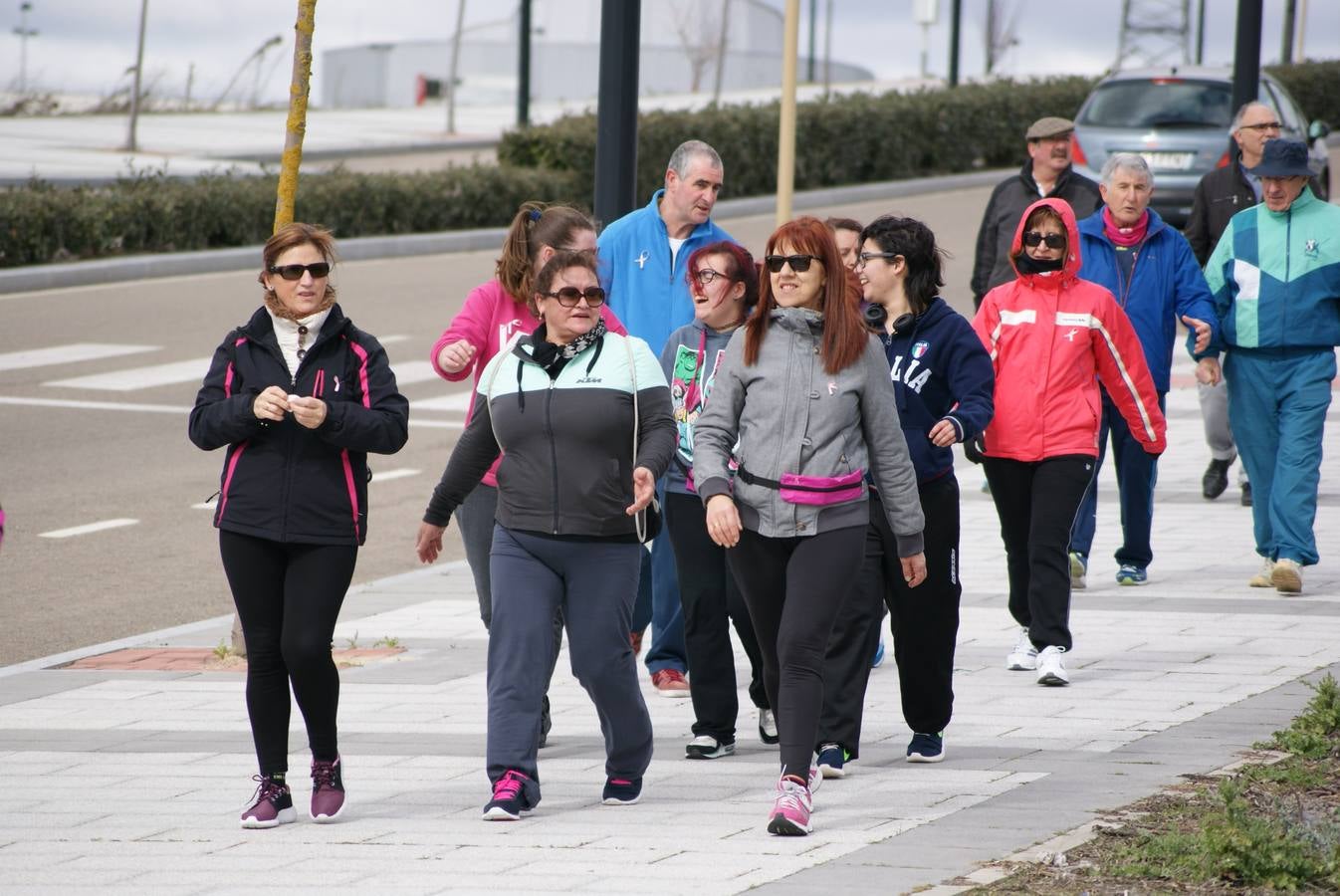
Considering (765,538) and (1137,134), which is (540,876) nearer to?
(765,538)

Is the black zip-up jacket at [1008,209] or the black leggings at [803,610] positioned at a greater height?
the black zip-up jacket at [1008,209]

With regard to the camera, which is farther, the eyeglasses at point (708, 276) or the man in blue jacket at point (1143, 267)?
the man in blue jacket at point (1143, 267)

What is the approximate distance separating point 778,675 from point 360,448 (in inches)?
54.5

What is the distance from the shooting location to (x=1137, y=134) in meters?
23.0

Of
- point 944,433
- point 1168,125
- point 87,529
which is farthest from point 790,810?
point 1168,125

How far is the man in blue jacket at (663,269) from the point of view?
7.87 meters

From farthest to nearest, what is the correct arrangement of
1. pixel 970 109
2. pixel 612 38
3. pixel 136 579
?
pixel 970 109 < pixel 136 579 < pixel 612 38

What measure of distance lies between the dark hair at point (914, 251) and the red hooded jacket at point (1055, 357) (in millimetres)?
1075

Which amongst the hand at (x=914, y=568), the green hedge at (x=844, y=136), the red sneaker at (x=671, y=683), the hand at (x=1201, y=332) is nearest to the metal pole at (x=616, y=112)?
the red sneaker at (x=671, y=683)

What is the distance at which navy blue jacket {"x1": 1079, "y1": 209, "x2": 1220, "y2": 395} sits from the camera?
9.48 metres

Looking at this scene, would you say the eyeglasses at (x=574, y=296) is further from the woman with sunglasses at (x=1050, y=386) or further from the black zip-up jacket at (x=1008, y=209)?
the black zip-up jacket at (x=1008, y=209)

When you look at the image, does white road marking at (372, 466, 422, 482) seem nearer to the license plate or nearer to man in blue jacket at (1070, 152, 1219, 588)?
man in blue jacket at (1070, 152, 1219, 588)

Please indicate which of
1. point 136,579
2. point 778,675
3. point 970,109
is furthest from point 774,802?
point 970,109

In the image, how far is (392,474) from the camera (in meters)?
13.3
